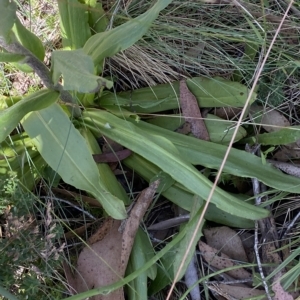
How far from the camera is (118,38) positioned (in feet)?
4.11

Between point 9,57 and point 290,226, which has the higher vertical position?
point 9,57

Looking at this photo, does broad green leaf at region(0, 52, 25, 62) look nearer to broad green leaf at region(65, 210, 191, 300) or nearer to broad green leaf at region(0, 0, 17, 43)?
broad green leaf at region(0, 0, 17, 43)

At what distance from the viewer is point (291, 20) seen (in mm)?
1501

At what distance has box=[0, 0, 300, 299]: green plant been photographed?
4.03 feet

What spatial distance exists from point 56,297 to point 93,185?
367mm

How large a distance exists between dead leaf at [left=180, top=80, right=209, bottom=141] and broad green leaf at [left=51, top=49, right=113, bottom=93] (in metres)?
0.50

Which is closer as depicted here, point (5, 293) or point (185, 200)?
point (5, 293)

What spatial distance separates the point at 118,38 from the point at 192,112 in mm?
369

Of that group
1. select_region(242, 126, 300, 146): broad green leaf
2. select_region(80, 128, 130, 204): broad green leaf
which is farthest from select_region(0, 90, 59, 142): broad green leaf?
select_region(242, 126, 300, 146): broad green leaf

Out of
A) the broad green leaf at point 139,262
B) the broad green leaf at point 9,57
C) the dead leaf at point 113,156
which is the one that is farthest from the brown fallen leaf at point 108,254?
the broad green leaf at point 9,57

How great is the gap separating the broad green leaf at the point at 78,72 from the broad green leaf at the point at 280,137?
639 millimetres

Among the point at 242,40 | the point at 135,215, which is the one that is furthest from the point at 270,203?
the point at 242,40

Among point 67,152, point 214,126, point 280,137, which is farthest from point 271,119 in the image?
point 67,152

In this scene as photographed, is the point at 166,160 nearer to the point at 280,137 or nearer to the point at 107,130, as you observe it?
the point at 107,130
